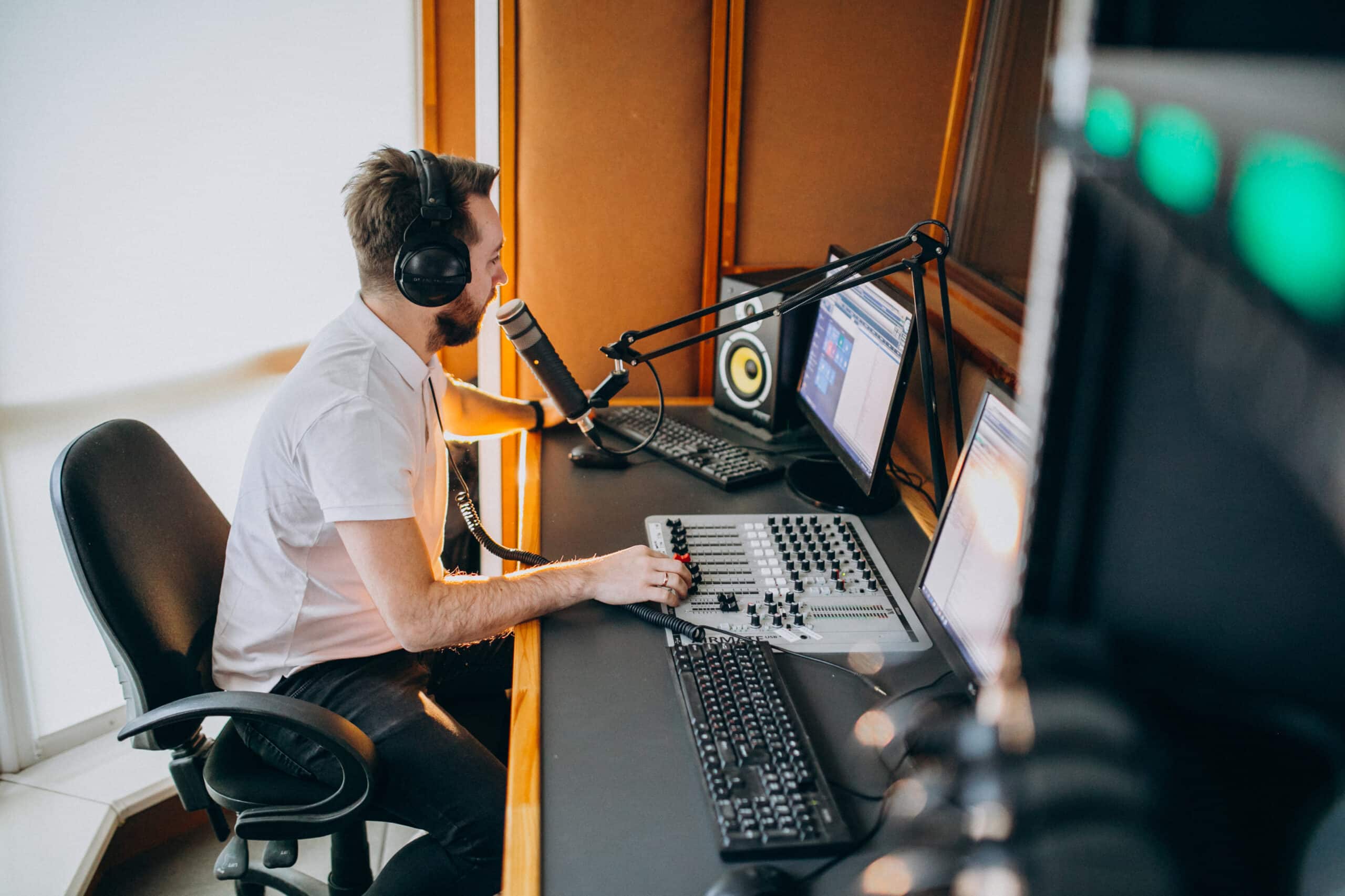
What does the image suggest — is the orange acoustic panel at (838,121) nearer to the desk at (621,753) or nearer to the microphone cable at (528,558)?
the microphone cable at (528,558)

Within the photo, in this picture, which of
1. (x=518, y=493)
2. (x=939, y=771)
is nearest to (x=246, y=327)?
(x=518, y=493)

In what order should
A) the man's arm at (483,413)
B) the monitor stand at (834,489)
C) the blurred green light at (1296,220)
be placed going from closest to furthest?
the blurred green light at (1296,220) → the monitor stand at (834,489) → the man's arm at (483,413)

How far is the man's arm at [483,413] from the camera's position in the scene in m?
1.95

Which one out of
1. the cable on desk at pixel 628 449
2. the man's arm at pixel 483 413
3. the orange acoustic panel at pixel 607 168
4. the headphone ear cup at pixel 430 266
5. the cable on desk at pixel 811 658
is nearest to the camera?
the cable on desk at pixel 811 658

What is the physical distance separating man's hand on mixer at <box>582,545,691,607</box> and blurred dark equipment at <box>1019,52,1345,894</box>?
1100 mm

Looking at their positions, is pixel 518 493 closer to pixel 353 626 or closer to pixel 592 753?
pixel 353 626

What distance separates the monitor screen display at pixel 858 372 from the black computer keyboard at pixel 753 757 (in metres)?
0.48

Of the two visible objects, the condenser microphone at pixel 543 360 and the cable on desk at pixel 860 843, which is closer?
the cable on desk at pixel 860 843

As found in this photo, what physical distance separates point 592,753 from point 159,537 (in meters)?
0.76

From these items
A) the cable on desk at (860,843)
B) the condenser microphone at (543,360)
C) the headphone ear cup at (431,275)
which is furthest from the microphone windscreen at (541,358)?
the cable on desk at (860,843)

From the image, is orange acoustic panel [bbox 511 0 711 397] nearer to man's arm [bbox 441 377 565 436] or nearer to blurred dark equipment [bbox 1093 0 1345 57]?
man's arm [bbox 441 377 565 436]

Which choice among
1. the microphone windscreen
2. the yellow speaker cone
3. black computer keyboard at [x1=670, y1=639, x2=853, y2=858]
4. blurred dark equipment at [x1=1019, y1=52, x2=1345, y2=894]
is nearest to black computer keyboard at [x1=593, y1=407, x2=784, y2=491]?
the yellow speaker cone

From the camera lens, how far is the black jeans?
135 centimetres

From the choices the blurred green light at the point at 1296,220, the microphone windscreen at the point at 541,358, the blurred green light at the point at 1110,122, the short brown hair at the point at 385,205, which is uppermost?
the blurred green light at the point at 1110,122
